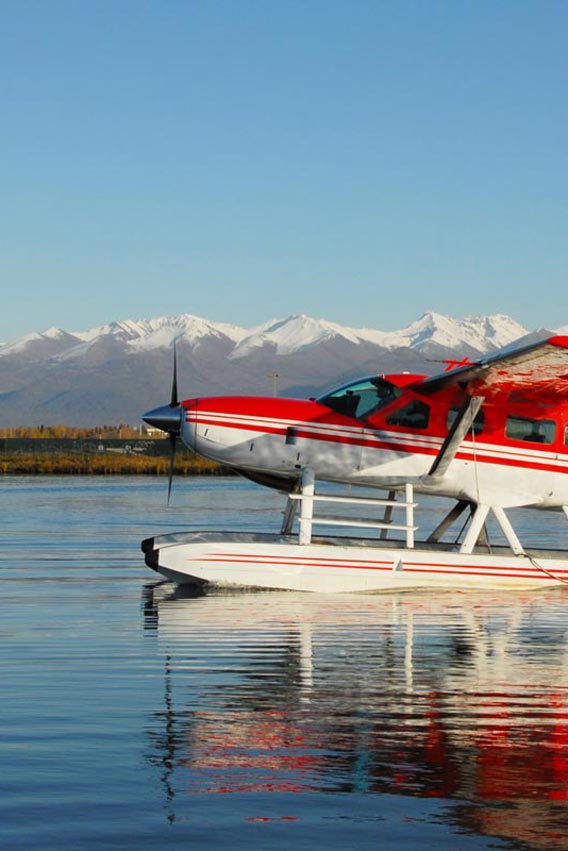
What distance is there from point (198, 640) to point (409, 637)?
1.87 m

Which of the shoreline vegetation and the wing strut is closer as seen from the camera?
the wing strut

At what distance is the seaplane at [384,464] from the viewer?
635 inches

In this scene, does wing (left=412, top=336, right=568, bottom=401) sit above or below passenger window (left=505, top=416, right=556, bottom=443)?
above

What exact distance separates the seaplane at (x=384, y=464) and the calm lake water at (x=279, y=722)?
2.61 feet

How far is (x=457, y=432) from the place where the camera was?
16.7 m

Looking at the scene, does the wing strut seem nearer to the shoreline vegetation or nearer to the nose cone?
the nose cone

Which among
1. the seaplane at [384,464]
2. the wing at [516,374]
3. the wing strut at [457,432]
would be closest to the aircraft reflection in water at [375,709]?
the seaplane at [384,464]

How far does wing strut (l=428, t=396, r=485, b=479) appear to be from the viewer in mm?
16656

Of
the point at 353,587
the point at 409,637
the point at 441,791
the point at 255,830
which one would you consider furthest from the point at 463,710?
the point at 353,587

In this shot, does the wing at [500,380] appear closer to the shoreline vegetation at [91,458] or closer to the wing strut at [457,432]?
the wing strut at [457,432]

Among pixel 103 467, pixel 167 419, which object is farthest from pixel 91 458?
pixel 167 419

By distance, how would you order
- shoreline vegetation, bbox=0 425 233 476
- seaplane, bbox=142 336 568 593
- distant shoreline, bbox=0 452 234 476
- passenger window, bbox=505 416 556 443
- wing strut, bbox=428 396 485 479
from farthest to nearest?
shoreline vegetation, bbox=0 425 233 476 < distant shoreline, bbox=0 452 234 476 < passenger window, bbox=505 416 556 443 < wing strut, bbox=428 396 485 479 < seaplane, bbox=142 336 568 593

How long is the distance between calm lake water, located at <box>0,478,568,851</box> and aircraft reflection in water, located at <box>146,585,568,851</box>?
0.02 meters

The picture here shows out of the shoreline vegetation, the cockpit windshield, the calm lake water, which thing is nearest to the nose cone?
the cockpit windshield
